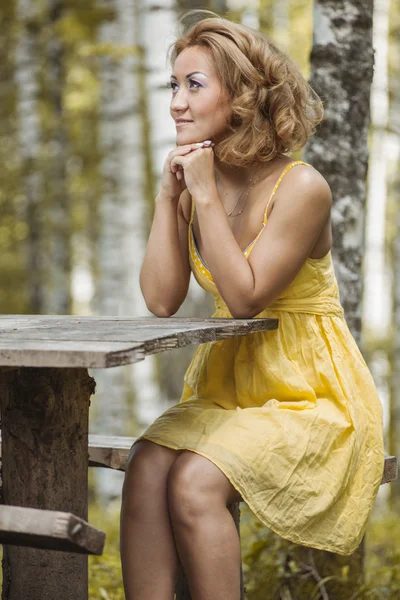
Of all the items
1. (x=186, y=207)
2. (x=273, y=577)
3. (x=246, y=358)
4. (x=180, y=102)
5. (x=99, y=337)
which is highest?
(x=180, y=102)

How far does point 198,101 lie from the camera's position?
8.89 feet

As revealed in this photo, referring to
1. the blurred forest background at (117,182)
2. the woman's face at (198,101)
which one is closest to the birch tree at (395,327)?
the blurred forest background at (117,182)

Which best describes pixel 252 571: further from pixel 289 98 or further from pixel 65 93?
pixel 65 93

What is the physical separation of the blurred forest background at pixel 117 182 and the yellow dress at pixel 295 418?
3.03 feet

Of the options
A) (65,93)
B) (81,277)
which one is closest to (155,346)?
A: (65,93)

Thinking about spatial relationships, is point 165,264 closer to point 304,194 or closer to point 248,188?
point 248,188

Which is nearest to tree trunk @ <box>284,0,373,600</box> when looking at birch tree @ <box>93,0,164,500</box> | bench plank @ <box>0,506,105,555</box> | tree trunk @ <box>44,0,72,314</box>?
bench plank @ <box>0,506,105,555</box>

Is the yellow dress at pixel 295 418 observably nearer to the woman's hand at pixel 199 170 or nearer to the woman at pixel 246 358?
the woman at pixel 246 358

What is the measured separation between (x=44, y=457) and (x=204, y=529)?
42cm

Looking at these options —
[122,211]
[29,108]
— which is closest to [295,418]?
[122,211]

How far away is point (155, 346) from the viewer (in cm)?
186

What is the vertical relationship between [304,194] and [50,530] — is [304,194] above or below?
above

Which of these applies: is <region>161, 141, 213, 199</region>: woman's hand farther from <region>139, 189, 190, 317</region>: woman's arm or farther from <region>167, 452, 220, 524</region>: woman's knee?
<region>167, 452, 220, 524</region>: woman's knee

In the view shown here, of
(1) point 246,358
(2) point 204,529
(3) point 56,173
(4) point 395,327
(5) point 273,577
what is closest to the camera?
(2) point 204,529
